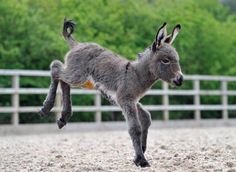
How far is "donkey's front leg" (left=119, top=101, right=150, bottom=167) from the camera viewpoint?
21.4 ft

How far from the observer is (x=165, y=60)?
6691 millimetres

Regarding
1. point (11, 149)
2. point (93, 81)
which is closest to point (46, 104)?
point (93, 81)

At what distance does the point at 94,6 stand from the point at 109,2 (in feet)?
2.35

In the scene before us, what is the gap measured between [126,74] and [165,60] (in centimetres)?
55

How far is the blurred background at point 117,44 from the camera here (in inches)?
676

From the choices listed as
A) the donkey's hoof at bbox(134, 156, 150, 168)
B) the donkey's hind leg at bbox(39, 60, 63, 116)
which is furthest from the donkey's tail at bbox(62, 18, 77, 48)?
the donkey's hoof at bbox(134, 156, 150, 168)

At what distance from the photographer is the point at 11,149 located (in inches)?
376

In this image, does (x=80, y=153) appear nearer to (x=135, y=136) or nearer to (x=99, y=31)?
(x=135, y=136)

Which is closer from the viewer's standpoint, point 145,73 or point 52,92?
point 145,73

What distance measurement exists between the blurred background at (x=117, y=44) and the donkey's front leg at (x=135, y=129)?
8822 mm

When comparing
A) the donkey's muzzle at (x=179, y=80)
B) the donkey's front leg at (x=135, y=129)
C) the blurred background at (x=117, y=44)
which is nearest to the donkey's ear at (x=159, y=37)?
the donkey's muzzle at (x=179, y=80)

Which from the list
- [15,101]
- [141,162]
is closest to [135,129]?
[141,162]

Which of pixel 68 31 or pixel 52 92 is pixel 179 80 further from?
pixel 68 31

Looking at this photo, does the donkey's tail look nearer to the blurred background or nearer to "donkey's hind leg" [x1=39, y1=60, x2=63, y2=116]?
"donkey's hind leg" [x1=39, y1=60, x2=63, y2=116]
